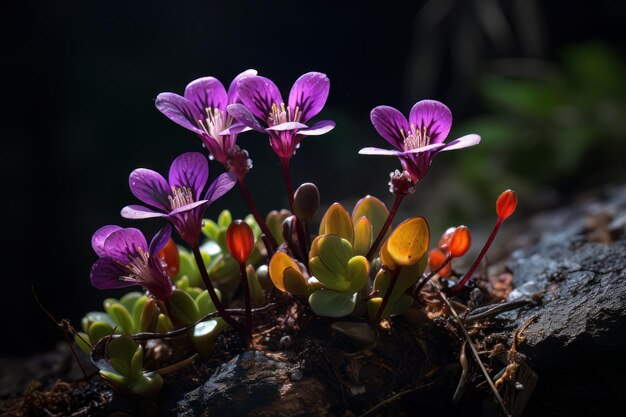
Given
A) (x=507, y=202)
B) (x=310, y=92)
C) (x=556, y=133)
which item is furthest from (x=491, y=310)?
(x=556, y=133)

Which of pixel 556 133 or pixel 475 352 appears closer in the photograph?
pixel 475 352

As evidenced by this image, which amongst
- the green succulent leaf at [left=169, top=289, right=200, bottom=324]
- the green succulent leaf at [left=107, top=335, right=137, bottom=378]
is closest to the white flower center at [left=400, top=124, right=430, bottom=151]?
the green succulent leaf at [left=169, top=289, right=200, bottom=324]

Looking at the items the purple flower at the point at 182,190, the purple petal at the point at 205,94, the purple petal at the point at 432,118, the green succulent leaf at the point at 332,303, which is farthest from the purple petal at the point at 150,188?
the purple petal at the point at 432,118

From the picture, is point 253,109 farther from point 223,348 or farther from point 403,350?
point 403,350

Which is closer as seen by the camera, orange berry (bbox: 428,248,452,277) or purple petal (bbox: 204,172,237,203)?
purple petal (bbox: 204,172,237,203)

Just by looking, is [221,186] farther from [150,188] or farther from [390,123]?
[390,123]

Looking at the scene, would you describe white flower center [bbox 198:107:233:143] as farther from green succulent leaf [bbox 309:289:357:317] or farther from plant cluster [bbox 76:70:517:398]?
green succulent leaf [bbox 309:289:357:317]
